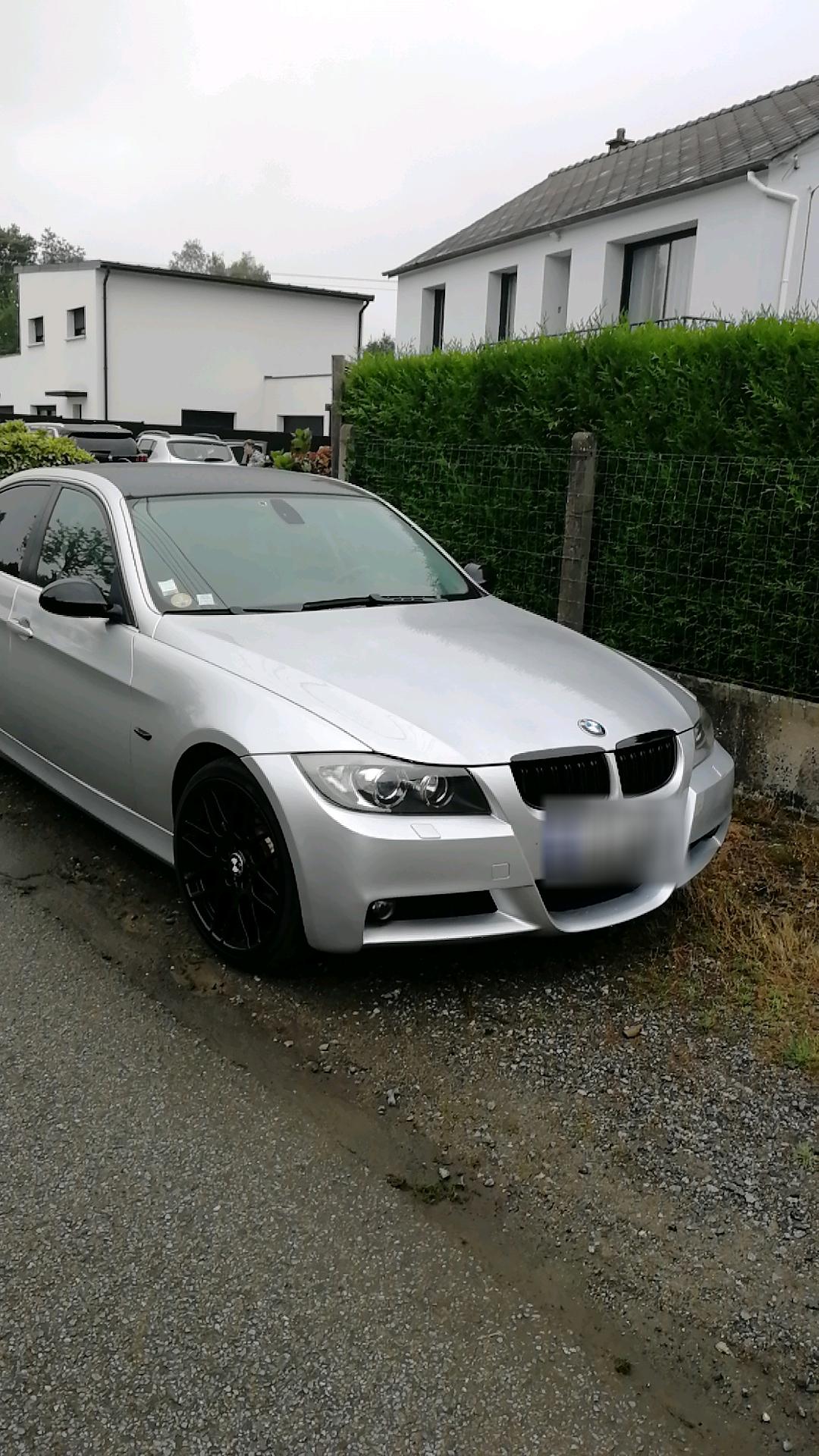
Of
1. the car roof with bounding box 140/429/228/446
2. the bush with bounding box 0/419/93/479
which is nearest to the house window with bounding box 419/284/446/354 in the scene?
the car roof with bounding box 140/429/228/446

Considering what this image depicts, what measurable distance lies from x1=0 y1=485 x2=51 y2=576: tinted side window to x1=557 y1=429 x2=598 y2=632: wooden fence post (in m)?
3.07

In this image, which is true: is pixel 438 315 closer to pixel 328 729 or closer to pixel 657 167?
pixel 657 167

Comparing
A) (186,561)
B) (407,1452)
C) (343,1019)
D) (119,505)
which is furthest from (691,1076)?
(119,505)

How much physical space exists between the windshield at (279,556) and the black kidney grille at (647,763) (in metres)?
1.37

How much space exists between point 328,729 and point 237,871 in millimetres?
643

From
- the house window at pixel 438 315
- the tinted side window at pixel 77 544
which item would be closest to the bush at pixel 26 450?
the tinted side window at pixel 77 544

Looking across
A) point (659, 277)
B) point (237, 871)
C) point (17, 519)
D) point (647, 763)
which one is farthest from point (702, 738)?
point (659, 277)

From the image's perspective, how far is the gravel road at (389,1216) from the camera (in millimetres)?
2236

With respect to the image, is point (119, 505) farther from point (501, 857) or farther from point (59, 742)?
point (501, 857)

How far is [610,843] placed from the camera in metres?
3.74

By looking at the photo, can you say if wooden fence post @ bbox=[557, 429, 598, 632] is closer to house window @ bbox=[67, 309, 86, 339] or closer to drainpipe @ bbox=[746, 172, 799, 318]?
drainpipe @ bbox=[746, 172, 799, 318]

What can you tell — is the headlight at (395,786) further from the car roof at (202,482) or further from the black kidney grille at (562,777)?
the car roof at (202,482)

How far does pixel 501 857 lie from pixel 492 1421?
63.2 inches

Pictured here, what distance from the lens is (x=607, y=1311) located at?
2.51m
